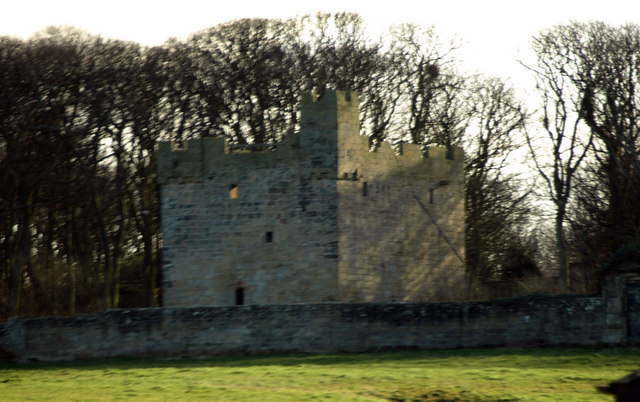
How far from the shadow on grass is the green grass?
0.8 inches

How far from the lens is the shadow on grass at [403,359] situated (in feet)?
71.6

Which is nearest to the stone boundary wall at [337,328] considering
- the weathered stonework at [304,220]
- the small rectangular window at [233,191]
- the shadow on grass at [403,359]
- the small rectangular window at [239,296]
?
the shadow on grass at [403,359]

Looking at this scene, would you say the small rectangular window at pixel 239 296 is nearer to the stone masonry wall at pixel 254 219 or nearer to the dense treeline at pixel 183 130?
the stone masonry wall at pixel 254 219

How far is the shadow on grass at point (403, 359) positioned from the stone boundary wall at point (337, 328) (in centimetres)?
39

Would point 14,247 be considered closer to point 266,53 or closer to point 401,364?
point 266,53

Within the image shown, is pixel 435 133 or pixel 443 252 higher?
pixel 435 133

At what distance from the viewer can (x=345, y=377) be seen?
65.8 feet

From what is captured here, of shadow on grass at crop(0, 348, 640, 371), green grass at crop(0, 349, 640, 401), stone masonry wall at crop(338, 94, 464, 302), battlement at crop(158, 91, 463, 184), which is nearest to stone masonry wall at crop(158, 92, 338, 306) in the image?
battlement at crop(158, 91, 463, 184)

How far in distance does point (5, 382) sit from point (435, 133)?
66.9 ft

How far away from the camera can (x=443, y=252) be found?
3059cm

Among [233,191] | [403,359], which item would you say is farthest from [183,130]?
[403,359]

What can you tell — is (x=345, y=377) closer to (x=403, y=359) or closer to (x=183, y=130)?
(x=403, y=359)

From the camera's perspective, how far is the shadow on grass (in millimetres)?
21828

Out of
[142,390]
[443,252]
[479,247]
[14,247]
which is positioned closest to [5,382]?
[142,390]
